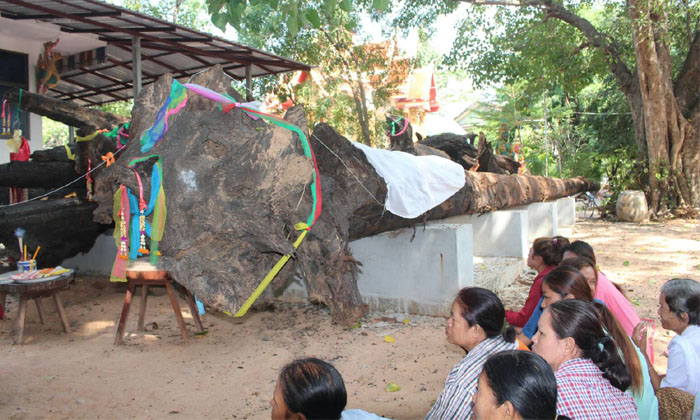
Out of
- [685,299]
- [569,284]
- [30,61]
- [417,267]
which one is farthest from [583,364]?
[30,61]

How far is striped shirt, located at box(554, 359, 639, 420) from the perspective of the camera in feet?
6.29

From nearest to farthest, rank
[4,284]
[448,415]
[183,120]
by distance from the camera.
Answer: [448,415] < [183,120] < [4,284]

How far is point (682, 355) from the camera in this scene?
250 centimetres

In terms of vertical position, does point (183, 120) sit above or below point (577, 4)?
below

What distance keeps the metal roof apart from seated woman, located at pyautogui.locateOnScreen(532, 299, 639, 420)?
6.64 m

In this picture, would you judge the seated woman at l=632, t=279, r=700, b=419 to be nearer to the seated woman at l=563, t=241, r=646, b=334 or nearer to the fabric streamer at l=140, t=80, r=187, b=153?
the seated woman at l=563, t=241, r=646, b=334

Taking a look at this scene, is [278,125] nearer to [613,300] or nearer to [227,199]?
[227,199]

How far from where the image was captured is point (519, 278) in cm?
732

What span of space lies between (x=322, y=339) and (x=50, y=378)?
2.34 m

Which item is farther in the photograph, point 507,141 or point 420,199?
point 507,141

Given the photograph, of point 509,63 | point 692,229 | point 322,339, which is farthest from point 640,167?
point 322,339

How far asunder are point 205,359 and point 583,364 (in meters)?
3.46

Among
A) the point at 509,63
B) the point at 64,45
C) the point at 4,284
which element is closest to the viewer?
the point at 4,284

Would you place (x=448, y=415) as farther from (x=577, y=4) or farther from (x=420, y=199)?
(x=577, y=4)
